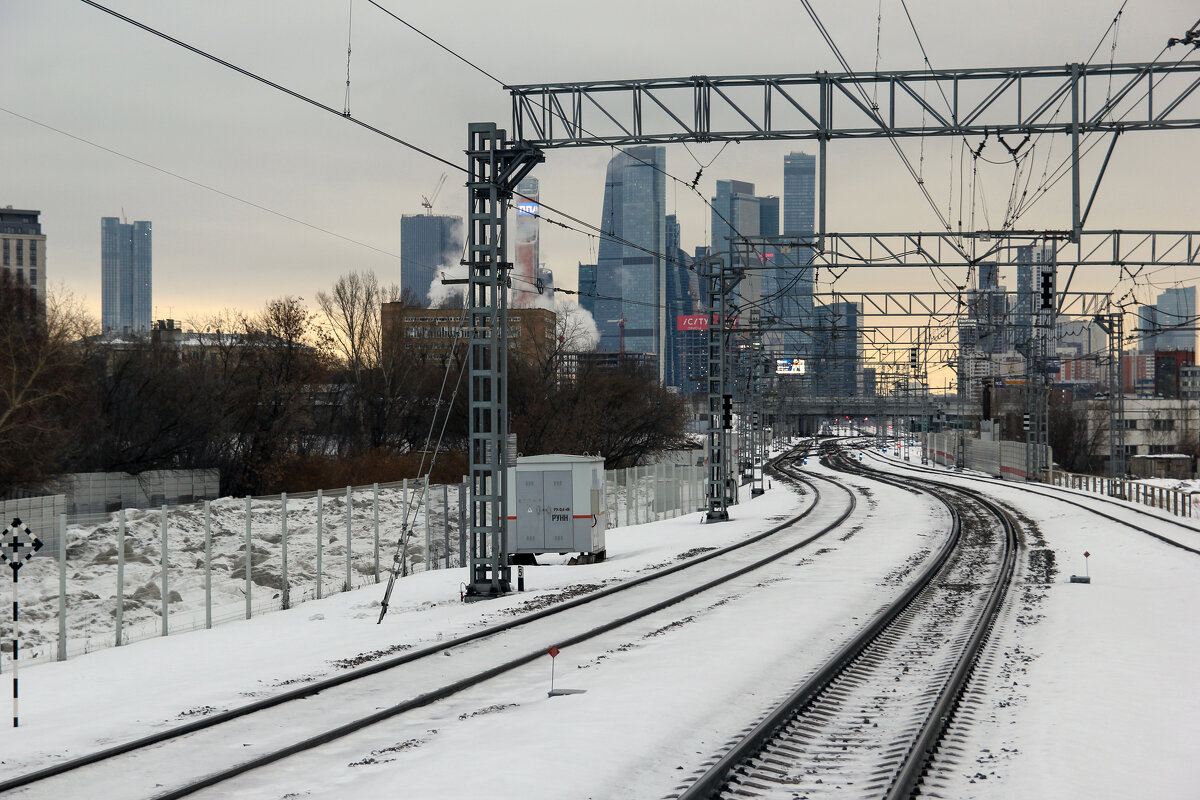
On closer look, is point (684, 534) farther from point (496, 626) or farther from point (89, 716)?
point (89, 716)

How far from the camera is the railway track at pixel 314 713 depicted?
10602 mm

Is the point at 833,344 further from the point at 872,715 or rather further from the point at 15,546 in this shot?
the point at 15,546

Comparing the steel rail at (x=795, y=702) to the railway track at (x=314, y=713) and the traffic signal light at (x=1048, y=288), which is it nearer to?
the railway track at (x=314, y=713)

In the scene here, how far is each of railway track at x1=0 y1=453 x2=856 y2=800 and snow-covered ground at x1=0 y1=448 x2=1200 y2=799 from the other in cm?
31

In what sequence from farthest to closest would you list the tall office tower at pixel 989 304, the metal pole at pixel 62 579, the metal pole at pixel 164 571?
the tall office tower at pixel 989 304, the metal pole at pixel 164 571, the metal pole at pixel 62 579

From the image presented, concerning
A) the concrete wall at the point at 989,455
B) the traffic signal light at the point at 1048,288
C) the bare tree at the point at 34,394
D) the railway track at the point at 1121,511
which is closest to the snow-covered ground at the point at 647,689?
the railway track at the point at 1121,511

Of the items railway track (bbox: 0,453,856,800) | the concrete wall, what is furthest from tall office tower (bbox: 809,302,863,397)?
railway track (bbox: 0,453,856,800)

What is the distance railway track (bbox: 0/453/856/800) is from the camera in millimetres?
10602

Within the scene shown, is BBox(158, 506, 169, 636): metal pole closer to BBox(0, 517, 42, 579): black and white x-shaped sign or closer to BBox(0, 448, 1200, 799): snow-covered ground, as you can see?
BBox(0, 448, 1200, 799): snow-covered ground

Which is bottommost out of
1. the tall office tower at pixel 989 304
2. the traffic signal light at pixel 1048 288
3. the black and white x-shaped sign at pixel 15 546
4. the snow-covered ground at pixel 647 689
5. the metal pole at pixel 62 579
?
the snow-covered ground at pixel 647 689

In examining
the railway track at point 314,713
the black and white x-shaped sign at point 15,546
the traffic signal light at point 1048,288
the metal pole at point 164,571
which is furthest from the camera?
the traffic signal light at point 1048,288

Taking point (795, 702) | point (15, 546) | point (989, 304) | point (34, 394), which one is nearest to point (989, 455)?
point (989, 304)

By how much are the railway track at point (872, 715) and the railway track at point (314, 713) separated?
4113mm

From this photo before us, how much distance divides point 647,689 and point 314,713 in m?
4.00
